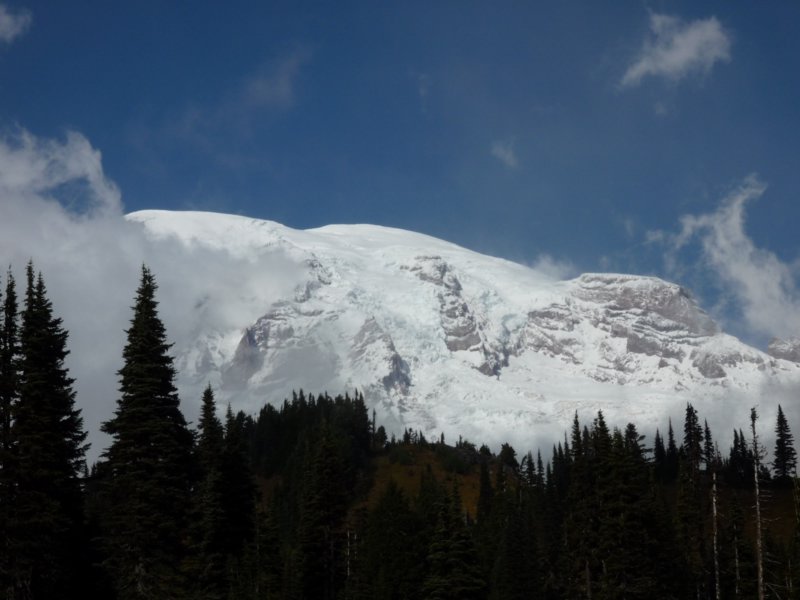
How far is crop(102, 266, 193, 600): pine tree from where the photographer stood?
3650 centimetres

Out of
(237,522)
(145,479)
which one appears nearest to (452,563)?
(237,522)

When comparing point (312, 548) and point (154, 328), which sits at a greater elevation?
point (154, 328)

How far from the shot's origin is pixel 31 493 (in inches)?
1475

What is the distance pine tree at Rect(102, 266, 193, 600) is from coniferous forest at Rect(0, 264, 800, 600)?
8 centimetres

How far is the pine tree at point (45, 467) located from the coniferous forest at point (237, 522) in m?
0.09

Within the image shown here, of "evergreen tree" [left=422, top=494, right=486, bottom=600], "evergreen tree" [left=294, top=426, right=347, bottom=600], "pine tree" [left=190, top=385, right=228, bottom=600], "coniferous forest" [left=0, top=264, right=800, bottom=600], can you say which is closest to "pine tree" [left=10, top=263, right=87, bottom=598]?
"coniferous forest" [left=0, top=264, right=800, bottom=600]

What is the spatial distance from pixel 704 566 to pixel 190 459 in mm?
70016

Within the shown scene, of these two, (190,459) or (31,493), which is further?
(190,459)

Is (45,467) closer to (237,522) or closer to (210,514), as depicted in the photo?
(210,514)

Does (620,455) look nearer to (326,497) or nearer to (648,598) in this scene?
(648,598)

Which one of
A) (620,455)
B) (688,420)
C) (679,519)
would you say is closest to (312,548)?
(620,455)

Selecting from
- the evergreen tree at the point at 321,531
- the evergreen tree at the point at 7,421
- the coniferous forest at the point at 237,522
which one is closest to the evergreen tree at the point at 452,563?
the coniferous forest at the point at 237,522

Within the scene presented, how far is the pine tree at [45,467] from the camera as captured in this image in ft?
122

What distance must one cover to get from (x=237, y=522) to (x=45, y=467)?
2641 cm
